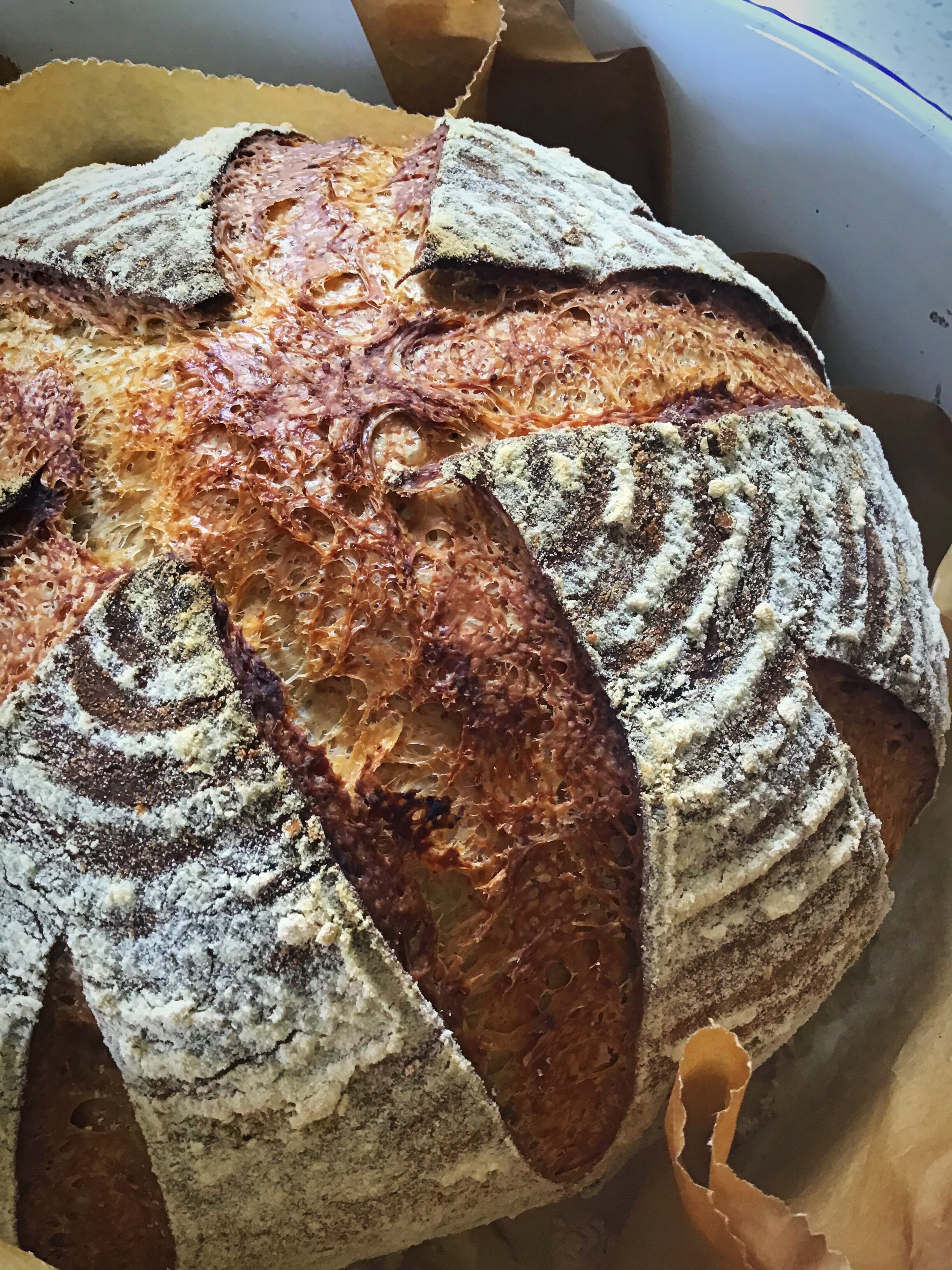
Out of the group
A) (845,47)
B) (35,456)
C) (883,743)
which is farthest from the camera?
(845,47)

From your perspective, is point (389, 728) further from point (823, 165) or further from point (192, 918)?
point (823, 165)

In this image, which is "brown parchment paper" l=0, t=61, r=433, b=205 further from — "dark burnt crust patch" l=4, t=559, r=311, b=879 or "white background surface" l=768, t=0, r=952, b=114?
"dark burnt crust patch" l=4, t=559, r=311, b=879

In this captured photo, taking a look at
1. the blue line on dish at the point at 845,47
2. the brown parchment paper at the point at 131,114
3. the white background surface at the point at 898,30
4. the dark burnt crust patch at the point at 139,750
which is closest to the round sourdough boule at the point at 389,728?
the dark burnt crust patch at the point at 139,750

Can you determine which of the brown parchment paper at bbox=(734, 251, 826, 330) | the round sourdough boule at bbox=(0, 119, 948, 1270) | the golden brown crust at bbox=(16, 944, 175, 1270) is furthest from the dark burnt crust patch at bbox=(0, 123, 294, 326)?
A: the brown parchment paper at bbox=(734, 251, 826, 330)

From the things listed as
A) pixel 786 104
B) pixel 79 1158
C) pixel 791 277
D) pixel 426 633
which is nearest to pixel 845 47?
pixel 786 104

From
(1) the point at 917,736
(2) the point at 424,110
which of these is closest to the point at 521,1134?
(1) the point at 917,736

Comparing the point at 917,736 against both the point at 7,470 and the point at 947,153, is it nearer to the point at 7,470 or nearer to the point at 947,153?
the point at 947,153

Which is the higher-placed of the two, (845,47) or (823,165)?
(845,47)
